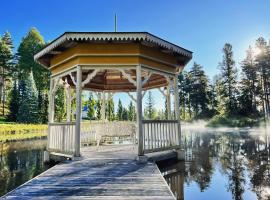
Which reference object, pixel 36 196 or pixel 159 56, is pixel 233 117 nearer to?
pixel 159 56

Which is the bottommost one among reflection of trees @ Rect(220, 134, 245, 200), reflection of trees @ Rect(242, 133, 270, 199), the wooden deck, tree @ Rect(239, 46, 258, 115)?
reflection of trees @ Rect(220, 134, 245, 200)

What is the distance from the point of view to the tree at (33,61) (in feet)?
104

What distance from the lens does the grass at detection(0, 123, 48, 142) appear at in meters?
16.2

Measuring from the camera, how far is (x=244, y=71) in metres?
37.7

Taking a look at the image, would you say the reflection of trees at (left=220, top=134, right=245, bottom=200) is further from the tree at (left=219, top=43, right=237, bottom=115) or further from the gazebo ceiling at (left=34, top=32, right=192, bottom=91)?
the tree at (left=219, top=43, right=237, bottom=115)

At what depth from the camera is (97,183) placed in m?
3.39

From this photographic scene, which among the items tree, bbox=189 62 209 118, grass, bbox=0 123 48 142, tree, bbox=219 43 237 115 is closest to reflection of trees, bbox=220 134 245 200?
grass, bbox=0 123 48 142

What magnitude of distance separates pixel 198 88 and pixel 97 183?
4386cm

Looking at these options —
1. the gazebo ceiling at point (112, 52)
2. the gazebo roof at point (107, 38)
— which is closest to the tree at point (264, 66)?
the gazebo ceiling at point (112, 52)

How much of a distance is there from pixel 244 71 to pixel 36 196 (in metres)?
41.1

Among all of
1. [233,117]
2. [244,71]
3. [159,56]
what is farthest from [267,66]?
[159,56]

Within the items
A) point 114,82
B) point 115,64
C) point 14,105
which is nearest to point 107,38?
point 115,64

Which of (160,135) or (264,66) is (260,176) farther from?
(264,66)

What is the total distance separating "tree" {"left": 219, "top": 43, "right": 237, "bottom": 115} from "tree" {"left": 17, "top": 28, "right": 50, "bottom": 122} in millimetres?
30402
